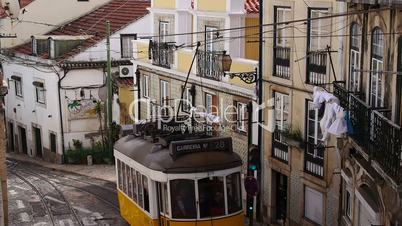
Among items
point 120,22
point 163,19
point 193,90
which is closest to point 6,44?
point 120,22

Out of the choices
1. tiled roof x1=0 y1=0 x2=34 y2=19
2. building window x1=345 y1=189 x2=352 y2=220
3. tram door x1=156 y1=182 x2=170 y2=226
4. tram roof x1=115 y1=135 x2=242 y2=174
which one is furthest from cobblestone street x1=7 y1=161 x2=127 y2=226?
tiled roof x1=0 y1=0 x2=34 y2=19

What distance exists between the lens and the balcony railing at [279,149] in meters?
20.8

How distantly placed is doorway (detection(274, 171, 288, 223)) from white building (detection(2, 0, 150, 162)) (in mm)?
15180

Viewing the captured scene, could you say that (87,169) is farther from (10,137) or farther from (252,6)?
(252,6)

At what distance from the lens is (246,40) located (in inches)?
961

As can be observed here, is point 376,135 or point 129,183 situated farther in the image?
point 129,183

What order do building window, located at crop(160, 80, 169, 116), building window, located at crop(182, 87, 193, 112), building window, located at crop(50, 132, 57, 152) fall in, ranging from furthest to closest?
building window, located at crop(50, 132, 57, 152) → building window, located at crop(160, 80, 169, 116) → building window, located at crop(182, 87, 193, 112)

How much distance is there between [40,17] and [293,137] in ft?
75.5

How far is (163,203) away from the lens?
670 inches

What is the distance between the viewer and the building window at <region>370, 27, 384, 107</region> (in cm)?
1389

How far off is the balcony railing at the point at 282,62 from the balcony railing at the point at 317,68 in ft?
3.70

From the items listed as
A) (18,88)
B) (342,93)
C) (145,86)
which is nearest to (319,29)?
(342,93)

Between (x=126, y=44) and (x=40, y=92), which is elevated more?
(x=126, y=44)

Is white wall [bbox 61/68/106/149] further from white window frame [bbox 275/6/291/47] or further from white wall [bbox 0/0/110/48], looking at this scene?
white window frame [bbox 275/6/291/47]
